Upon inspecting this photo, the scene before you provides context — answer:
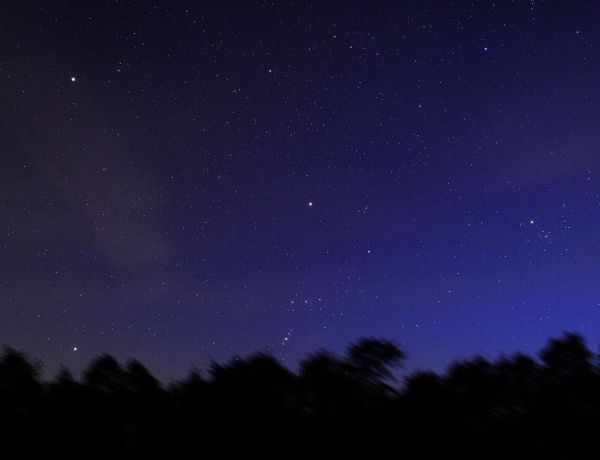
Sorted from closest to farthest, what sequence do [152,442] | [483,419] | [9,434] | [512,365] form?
[9,434] < [152,442] < [483,419] < [512,365]

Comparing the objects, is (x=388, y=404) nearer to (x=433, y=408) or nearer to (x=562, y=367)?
(x=433, y=408)

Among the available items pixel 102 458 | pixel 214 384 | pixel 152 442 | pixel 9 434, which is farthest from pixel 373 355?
pixel 9 434

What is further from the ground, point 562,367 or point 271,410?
point 562,367

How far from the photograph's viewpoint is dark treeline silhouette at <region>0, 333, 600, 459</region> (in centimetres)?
721

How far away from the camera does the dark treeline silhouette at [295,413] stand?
7.21 m

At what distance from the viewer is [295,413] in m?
8.14

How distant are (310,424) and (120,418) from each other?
3142mm

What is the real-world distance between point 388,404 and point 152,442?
4.14 meters

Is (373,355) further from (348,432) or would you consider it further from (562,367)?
(562,367)

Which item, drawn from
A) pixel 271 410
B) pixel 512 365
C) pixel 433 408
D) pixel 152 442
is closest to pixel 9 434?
pixel 152 442

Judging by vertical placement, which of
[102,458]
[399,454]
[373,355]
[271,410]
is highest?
[373,355]

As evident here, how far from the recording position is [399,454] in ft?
24.3

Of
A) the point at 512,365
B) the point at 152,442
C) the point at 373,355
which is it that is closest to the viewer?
the point at 152,442

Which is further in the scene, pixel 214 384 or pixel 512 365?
pixel 512 365
